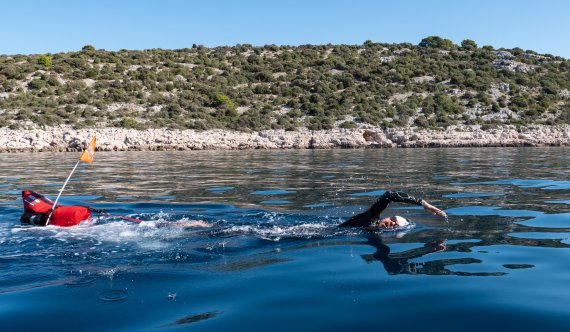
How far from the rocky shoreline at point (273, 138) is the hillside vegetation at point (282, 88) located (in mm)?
1761

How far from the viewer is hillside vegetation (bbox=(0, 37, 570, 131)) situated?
38.3 m

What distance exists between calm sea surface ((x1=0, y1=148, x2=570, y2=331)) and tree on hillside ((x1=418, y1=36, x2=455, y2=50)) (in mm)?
58554

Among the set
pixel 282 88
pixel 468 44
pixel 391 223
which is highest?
pixel 468 44

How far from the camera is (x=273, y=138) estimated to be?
34594 millimetres

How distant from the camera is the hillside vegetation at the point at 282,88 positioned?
126 ft

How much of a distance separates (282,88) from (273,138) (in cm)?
1358

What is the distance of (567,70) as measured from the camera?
55.9m

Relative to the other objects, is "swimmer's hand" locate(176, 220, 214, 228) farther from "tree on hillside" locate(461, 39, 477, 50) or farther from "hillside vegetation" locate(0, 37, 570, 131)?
"tree on hillside" locate(461, 39, 477, 50)

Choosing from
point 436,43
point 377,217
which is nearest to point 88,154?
point 377,217

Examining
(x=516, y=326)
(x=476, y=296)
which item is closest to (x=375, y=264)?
(x=476, y=296)

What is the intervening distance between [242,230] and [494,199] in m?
5.54

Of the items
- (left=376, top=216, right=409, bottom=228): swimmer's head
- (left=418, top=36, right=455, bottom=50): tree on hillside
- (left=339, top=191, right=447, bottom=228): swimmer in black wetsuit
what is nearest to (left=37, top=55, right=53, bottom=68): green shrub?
(left=418, top=36, right=455, bottom=50): tree on hillside

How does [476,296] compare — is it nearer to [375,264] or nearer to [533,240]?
[375,264]

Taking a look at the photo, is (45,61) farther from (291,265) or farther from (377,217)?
(291,265)
